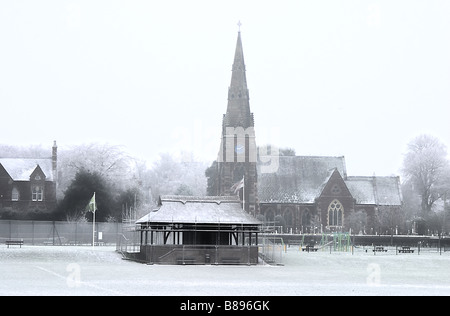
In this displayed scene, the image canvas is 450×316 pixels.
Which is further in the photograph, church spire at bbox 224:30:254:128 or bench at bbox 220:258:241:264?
church spire at bbox 224:30:254:128

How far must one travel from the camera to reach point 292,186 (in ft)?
413

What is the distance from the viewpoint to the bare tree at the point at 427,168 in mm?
124688

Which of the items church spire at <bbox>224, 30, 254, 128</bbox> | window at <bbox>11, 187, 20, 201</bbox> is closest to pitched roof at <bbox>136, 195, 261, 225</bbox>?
window at <bbox>11, 187, 20, 201</bbox>

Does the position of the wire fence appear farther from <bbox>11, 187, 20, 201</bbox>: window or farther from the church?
the church

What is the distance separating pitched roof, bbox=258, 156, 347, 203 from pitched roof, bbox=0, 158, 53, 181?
31.5 metres

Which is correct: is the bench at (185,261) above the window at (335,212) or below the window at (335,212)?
below

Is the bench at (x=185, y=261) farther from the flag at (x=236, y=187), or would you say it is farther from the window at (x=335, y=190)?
the window at (x=335, y=190)

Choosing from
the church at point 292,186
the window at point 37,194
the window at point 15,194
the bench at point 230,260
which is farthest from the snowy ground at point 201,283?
the church at point 292,186

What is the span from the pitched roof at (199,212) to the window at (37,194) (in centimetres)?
5286

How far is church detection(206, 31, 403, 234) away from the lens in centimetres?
11938

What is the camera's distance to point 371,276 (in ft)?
140

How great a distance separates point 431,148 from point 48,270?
301ft

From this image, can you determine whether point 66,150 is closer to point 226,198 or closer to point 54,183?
point 54,183
